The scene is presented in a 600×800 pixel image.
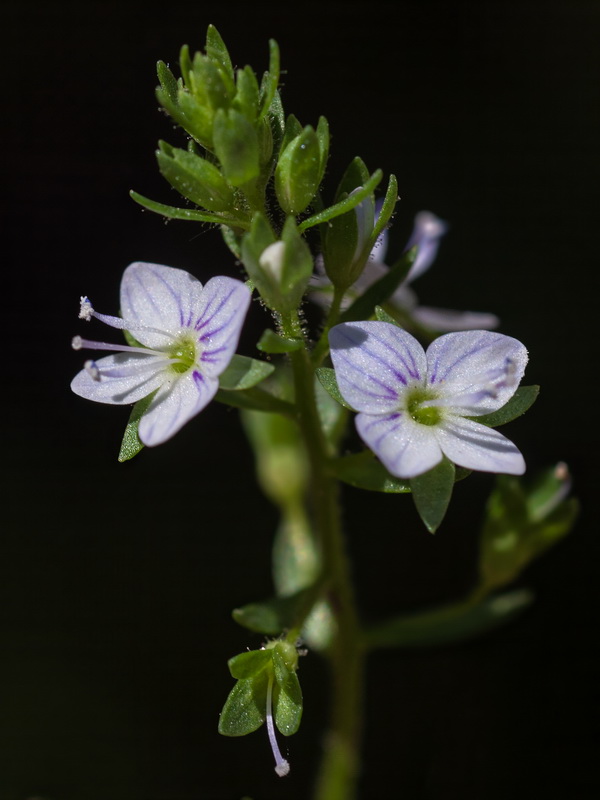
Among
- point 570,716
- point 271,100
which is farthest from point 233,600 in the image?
point 271,100

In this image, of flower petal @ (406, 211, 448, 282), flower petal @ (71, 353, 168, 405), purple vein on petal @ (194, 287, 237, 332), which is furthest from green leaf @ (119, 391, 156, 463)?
flower petal @ (406, 211, 448, 282)

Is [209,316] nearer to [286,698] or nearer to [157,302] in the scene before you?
[157,302]

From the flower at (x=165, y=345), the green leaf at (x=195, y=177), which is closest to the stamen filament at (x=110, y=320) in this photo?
the flower at (x=165, y=345)

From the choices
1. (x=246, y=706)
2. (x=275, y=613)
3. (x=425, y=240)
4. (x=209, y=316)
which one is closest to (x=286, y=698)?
(x=246, y=706)

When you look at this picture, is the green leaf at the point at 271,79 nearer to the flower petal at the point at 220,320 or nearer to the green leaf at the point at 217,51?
the green leaf at the point at 217,51

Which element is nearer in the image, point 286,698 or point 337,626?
point 286,698

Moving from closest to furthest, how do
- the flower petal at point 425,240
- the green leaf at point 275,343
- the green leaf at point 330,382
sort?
the green leaf at point 275,343
the green leaf at point 330,382
the flower petal at point 425,240
